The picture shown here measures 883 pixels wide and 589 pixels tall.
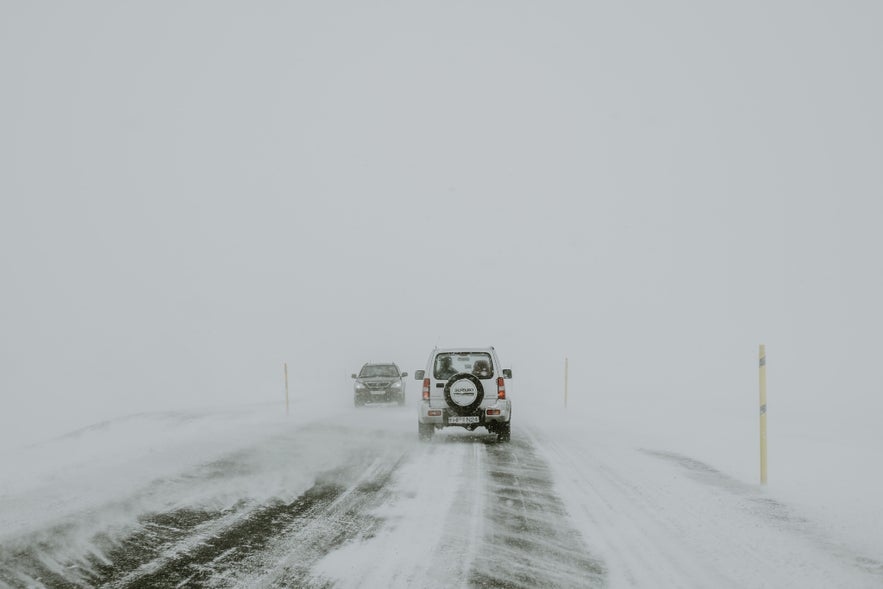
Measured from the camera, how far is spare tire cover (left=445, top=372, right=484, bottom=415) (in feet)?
41.9

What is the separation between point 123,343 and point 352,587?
84777 mm

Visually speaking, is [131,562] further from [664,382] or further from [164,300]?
[164,300]

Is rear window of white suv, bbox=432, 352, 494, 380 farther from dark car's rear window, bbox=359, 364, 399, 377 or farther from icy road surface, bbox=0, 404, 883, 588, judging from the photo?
dark car's rear window, bbox=359, 364, 399, 377

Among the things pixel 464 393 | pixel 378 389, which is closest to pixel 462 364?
pixel 464 393

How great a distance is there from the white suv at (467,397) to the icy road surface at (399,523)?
1.21m

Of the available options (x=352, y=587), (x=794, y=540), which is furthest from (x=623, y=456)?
(x=352, y=587)

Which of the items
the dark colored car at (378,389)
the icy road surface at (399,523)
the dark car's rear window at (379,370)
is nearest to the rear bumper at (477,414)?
the icy road surface at (399,523)

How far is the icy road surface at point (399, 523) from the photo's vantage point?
4.84m

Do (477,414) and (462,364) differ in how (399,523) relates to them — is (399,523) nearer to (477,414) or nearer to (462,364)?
(477,414)

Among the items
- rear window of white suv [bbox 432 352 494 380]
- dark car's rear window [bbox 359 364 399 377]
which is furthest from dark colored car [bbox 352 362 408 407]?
rear window of white suv [bbox 432 352 494 380]

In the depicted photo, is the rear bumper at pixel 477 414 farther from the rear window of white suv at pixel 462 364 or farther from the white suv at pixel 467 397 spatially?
the rear window of white suv at pixel 462 364

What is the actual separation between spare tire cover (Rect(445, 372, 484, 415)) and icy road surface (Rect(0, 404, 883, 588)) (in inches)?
51.8

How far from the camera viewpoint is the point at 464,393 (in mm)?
12820

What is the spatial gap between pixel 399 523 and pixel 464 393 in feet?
21.4
